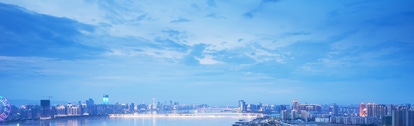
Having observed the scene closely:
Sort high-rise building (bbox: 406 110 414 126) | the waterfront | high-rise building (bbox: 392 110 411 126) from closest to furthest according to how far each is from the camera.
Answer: high-rise building (bbox: 406 110 414 126), high-rise building (bbox: 392 110 411 126), the waterfront

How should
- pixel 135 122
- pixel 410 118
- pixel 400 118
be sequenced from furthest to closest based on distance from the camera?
pixel 135 122 < pixel 400 118 < pixel 410 118

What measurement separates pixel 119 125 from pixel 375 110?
611 inches

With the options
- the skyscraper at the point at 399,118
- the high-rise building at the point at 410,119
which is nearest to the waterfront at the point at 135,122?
the skyscraper at the point at 399,118

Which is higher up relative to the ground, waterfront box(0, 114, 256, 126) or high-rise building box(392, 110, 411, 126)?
high-rise building box(392, 110, 411, 126)

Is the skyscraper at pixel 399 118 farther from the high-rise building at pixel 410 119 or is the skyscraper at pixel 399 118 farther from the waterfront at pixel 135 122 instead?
the waterfront at pixel 135 122

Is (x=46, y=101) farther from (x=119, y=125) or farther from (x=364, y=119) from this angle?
(x=364, y=119)

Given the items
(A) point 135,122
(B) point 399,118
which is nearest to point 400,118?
(B) point 399,118

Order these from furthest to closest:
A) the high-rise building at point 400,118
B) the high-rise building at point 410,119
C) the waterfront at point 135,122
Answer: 1. the waterfront at point 135,122
2. the high-rise building at point 400,118
3. the high-rise building at point 410,119

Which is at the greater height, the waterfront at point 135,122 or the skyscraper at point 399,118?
the skyscraper at point 399,118

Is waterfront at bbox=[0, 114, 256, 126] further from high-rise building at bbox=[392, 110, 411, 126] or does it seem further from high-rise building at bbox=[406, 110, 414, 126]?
high-rise building at bbox=[406, 110, 414, 126]

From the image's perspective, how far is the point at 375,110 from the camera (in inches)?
869

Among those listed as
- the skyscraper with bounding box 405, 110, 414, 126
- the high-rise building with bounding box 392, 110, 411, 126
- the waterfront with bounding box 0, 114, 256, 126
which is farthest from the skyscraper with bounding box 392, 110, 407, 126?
the waterfront with bounding box 0, 114, 256, 126

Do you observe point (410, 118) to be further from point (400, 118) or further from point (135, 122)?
point (135, 122)

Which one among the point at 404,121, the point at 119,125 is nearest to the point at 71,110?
the point at 119,125
